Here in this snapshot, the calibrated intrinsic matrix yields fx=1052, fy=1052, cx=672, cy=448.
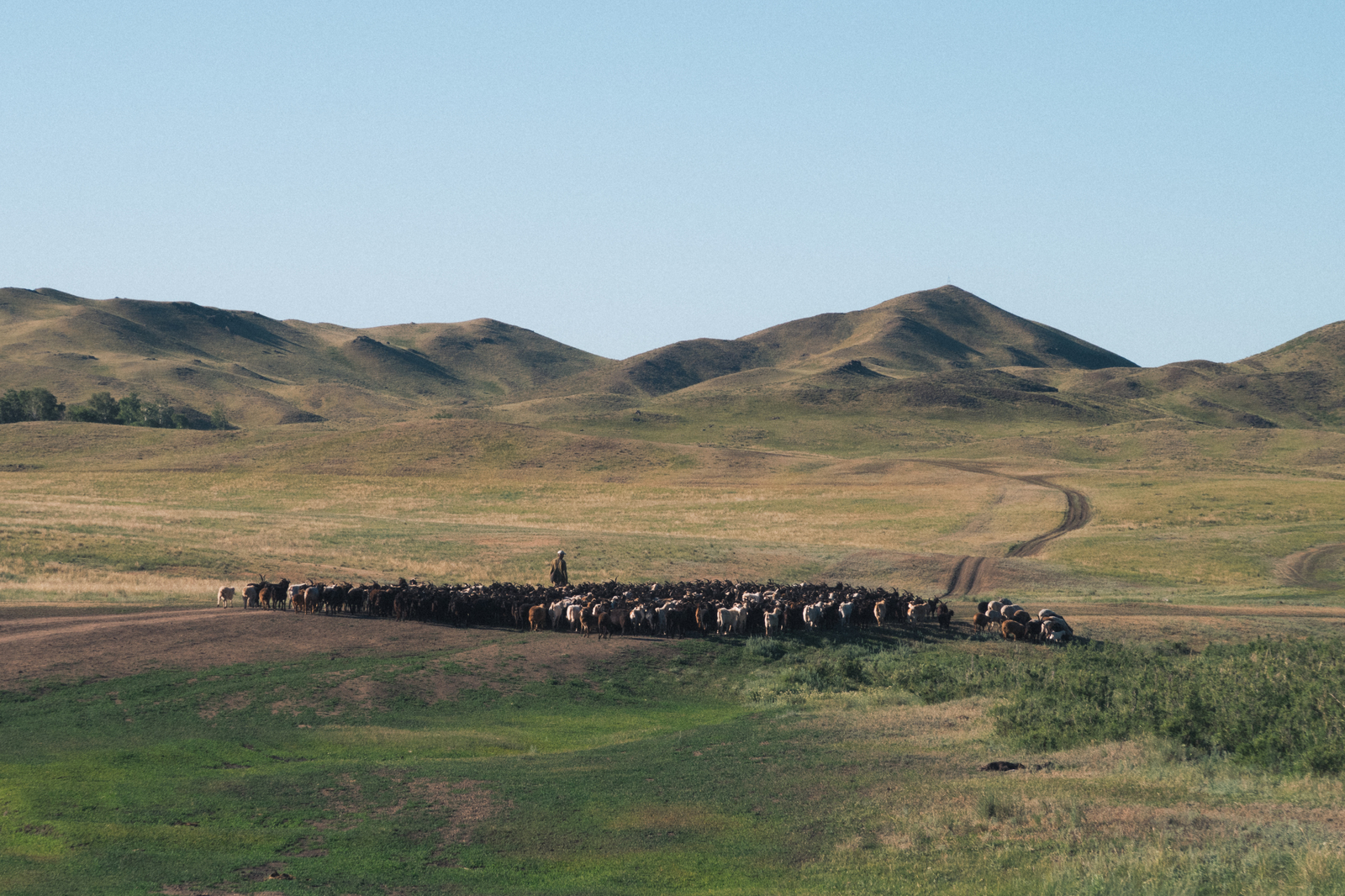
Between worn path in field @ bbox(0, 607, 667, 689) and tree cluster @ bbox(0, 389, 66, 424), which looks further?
tree cluster @ bbox(0, 389, 66, 424)

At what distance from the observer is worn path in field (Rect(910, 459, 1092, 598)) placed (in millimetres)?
50406

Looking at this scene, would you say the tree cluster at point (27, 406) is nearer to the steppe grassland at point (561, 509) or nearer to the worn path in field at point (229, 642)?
the steppe grassland at point (561, 509)

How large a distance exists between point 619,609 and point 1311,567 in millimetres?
44026

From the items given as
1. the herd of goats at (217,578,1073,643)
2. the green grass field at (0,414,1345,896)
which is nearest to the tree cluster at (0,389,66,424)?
the green grass field at (0,414,1345,896)

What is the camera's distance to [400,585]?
3388cm

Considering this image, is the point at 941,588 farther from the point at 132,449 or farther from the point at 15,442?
the point at 15,442

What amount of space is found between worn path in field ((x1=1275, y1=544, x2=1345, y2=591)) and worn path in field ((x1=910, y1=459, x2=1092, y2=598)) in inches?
513

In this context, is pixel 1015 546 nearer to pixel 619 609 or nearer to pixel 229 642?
pixel 619 609

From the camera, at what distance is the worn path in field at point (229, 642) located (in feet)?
77.8

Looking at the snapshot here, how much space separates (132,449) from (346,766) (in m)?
125

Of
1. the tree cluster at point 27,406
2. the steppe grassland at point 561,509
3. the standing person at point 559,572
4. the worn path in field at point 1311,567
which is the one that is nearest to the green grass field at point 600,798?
the standing person at point 559,572

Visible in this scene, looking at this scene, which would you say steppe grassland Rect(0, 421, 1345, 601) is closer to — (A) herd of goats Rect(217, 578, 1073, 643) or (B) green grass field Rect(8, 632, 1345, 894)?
(A) herd of goats Rect(217, 578, 1073, 643)

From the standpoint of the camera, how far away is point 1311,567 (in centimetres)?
5719

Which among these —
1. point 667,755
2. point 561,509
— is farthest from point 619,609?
point 561,509
